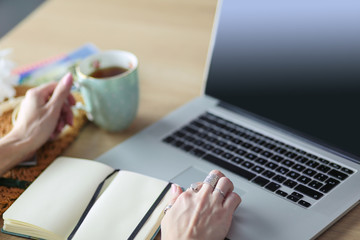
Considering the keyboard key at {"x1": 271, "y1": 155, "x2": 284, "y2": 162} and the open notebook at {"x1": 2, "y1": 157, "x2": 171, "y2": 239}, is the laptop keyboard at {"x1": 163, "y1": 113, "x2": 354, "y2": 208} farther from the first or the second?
the open notebook at {"x1": 2, "y1": 157, "x2": 171, "y2": 239}

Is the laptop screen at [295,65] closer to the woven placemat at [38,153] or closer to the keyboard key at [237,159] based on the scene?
the keyboard key at [237,159]

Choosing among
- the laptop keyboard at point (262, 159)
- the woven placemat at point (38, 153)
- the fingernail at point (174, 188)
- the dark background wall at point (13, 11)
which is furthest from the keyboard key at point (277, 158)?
the dark background wall at point (13, 11)

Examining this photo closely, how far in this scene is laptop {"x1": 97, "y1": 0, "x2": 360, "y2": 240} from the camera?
2.59 ft

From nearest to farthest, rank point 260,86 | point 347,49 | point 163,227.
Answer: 1. point 163,227
2. point 347,49
3. point 260,86

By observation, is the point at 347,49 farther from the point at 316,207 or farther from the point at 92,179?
the point at 92,179

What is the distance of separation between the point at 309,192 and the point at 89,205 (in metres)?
0.39

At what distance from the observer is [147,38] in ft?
4.52

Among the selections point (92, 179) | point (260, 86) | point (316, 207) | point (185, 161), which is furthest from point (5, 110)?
point (316, 207)

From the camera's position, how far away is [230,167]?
34.7 inches

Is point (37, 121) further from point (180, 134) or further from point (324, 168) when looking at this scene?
point (324, 168)

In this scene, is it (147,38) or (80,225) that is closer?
(80,225)

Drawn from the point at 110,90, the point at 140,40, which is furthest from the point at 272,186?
the point at 140,40

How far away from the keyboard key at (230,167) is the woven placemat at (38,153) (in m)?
0.31

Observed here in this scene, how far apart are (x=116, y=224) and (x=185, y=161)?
0.71 ft
